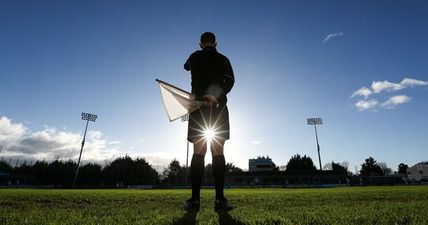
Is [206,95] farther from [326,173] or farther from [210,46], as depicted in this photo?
[326,173]

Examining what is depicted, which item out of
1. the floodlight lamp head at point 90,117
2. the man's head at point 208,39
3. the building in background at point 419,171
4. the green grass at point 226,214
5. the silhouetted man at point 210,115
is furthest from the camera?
the building in background at point 419,171

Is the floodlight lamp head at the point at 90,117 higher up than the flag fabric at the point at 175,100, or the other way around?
the floodlight lamp head at the point at 90,117

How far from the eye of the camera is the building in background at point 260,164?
109812mm

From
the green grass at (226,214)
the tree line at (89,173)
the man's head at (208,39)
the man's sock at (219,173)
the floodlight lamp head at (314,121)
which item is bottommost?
the green grass at (226,214)

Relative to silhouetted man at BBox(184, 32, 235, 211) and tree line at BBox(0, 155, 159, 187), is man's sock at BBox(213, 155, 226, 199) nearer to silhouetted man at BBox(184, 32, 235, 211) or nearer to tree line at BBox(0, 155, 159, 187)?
silhouetted man at BBox(184, 32, 235, 211)

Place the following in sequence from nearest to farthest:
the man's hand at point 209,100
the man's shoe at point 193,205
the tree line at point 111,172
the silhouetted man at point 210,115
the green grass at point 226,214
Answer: the green grass at point 226,214 < the man's shoe at point 193,205 < the silhouetted man at point 210,115 < the man's hand at point 209,100 < the tree line at point 111,172

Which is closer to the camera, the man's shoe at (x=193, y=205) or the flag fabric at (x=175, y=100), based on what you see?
the man's shoe at (x=193, y=205)

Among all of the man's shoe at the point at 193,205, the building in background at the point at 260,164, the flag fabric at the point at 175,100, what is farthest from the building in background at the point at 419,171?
the man's shoe at the point at 193,205

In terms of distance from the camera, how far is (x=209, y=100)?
14.6ft

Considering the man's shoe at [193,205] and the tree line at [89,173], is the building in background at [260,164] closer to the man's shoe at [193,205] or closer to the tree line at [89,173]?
the tree line at [89,173]

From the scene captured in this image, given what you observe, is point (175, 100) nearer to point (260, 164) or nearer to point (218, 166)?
point (218, 166)

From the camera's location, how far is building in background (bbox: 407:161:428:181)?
397ft

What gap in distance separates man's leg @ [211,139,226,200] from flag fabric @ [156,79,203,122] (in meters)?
0.76

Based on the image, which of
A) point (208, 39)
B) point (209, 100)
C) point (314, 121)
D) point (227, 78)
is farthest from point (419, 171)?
point (209, 100)
